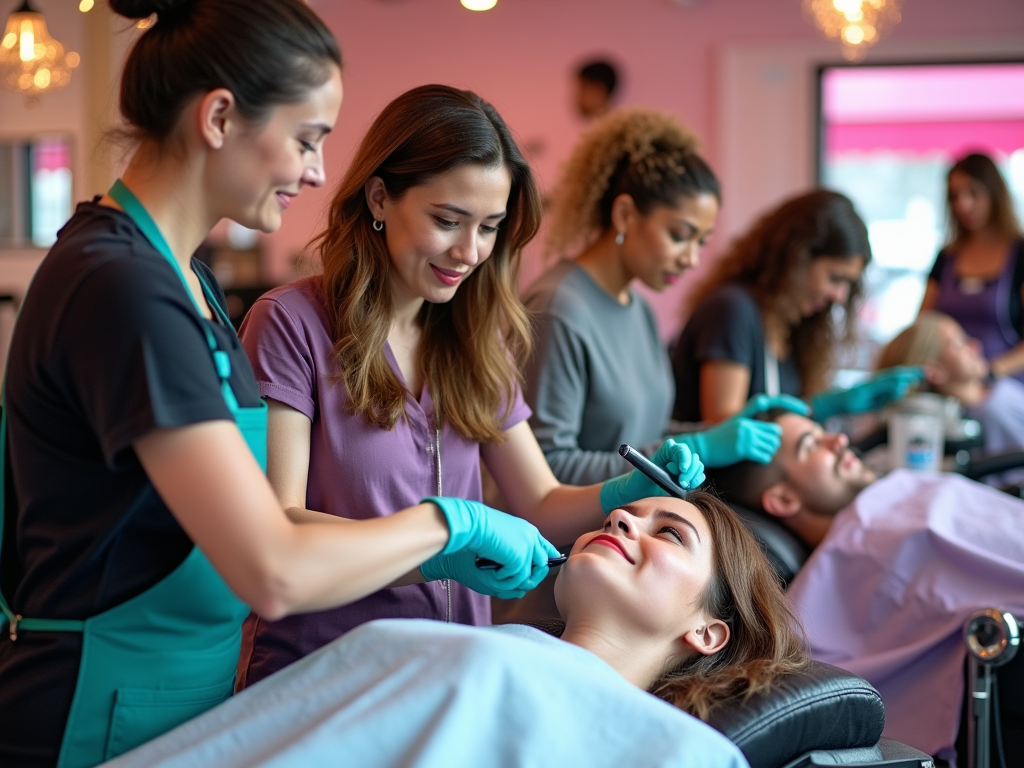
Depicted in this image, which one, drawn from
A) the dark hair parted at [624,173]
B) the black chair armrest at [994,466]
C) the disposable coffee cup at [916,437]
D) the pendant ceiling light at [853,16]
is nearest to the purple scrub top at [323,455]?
the dark hair parted at [624,173]

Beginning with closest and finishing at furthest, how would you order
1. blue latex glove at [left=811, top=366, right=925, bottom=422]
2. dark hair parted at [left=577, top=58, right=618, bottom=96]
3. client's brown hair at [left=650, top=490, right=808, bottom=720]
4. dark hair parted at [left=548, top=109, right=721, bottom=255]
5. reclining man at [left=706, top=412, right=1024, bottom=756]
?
client's brown hair at [left=650, top=490, right=808, bottom=720] < reclining man at [left=706, top=412, right=1024, bottom=756] < dark hair parted at [left=548, top=109, right=721, bottom=255] < blue latex glove at [left=811, top=366, right=925, bottom=422] < dark hair parted at [left=577, top=58, right=618, bottom=96]

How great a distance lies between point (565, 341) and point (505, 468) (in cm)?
41

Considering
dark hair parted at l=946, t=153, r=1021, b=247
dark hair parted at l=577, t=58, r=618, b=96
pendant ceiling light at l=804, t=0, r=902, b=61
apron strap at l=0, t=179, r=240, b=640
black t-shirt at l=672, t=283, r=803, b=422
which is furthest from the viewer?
dark hair parted at l=577, t=58, r=618, b=96

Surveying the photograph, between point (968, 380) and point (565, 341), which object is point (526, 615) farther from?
point (968, 380)

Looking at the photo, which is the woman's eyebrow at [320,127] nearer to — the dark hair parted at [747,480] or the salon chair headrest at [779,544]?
the salon chair headrest at [779,544]

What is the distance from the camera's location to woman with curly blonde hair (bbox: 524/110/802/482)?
207 cm

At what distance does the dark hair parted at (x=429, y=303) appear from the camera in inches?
58.7

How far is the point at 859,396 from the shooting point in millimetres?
2875

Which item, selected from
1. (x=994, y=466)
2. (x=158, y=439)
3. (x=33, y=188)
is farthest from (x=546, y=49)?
(x=158, y=439)

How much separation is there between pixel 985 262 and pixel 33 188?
5.35 metres

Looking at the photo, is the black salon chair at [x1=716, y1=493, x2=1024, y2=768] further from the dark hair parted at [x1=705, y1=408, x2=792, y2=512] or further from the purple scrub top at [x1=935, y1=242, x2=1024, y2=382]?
the purple scrub top at [x1=935, y1=242, x2=1024, y2=382]

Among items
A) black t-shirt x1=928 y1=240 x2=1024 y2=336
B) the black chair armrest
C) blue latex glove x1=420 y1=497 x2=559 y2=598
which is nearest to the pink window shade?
black t-shirt x1=928 y1=240 x2=1024 y2=336

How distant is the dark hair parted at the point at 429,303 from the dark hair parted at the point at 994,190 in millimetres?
3073

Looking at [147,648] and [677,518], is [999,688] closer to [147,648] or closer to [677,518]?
[677,518]
